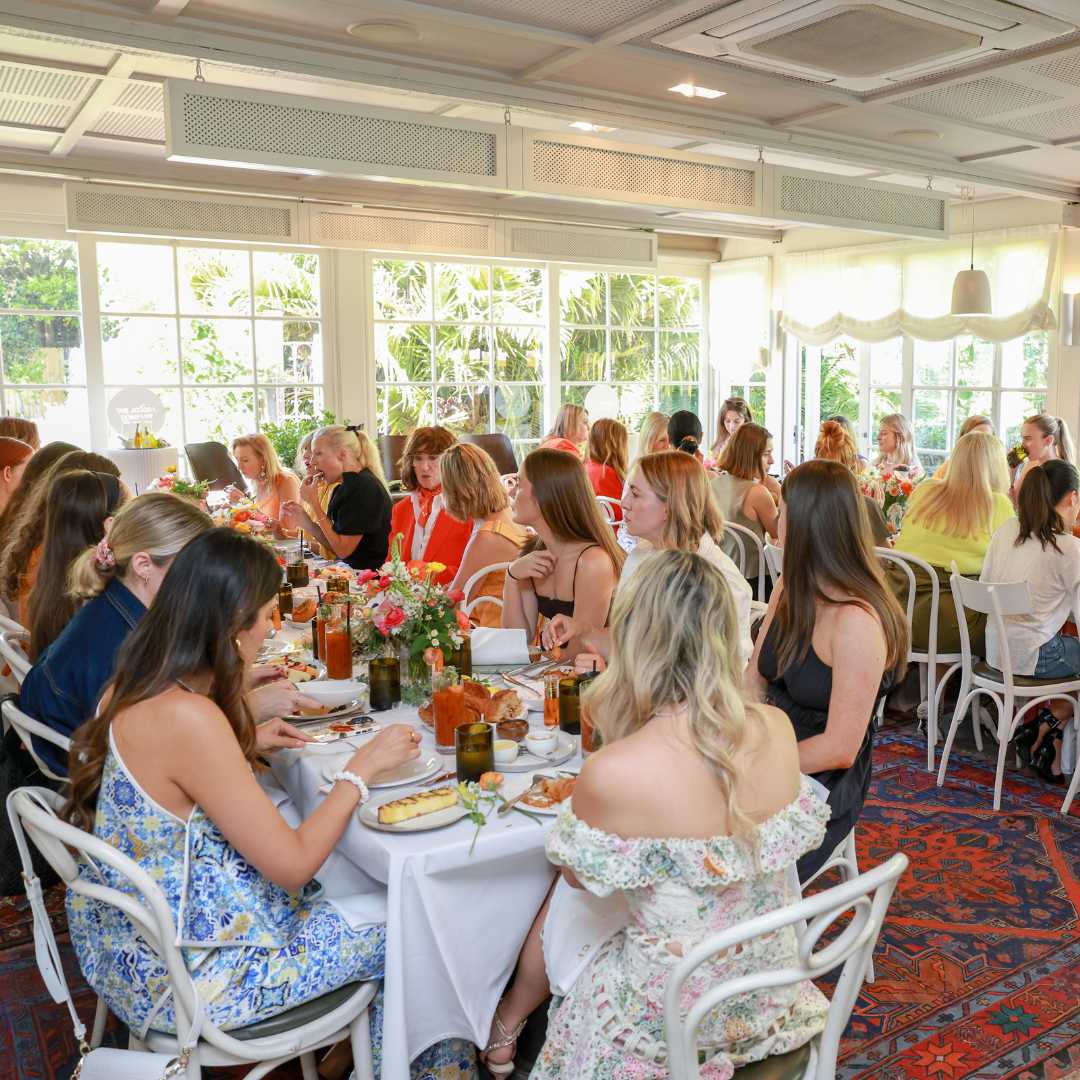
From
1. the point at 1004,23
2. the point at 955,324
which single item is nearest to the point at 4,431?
the point at 1004,23

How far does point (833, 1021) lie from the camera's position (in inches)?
63.3

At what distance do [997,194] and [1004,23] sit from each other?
15.2 feet

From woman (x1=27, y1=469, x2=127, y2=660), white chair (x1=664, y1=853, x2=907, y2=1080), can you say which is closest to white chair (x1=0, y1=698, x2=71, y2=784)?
woman (x1=27, y1=469, x2=127, y2=660)

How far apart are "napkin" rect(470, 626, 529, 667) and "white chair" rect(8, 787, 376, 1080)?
1.12 m

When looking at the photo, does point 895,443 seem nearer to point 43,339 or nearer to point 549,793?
point 43,339

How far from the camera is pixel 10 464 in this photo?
4320 millimetres

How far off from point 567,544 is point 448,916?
5.07ft

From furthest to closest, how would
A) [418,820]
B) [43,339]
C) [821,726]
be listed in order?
[43,339], [821,726], [418,820]

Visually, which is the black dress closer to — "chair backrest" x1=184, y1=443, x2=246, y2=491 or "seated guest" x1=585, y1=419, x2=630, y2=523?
"seated guest" x1=585, y1=419, x2=630, y2=523

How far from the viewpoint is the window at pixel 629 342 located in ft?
31.0


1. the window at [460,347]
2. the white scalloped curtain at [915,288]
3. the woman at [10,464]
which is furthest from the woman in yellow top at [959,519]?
the window at [460,347]

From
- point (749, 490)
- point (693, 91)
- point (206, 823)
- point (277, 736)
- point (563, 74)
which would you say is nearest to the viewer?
point (206, 823)

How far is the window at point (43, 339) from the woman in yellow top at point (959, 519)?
18.2ft

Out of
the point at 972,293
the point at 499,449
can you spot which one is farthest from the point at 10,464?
the point at 972,293
